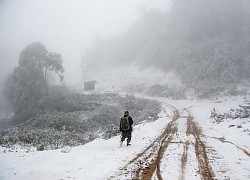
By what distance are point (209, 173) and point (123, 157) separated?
11.8ft

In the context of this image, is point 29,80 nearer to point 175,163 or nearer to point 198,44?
point 198,44

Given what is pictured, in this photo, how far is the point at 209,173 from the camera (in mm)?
7625

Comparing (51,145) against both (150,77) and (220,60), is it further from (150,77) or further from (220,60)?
(150,77)

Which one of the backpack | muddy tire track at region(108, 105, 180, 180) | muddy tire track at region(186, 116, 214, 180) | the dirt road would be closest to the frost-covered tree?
the backpack

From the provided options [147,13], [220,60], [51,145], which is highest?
[147,13]

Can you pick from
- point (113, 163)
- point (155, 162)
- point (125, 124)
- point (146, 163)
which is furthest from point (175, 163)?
point (125, 124)

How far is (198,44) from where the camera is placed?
6325cm

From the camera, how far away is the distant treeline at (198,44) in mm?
51213

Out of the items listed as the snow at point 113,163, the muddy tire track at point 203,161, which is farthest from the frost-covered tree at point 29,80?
the muddy tire track at point 203,161

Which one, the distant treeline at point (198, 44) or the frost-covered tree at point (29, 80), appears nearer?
the frost-covered tree at point (29, 80)

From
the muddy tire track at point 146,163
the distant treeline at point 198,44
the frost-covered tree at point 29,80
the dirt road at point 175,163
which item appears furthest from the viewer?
the distant treeline at point 198,44

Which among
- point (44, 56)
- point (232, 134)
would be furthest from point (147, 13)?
point (232, 134)

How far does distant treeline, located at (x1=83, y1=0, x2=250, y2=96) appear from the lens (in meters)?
51.2

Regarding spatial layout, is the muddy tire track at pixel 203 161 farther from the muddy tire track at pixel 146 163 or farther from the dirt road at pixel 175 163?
the muddy tire track at pixel 146 163
